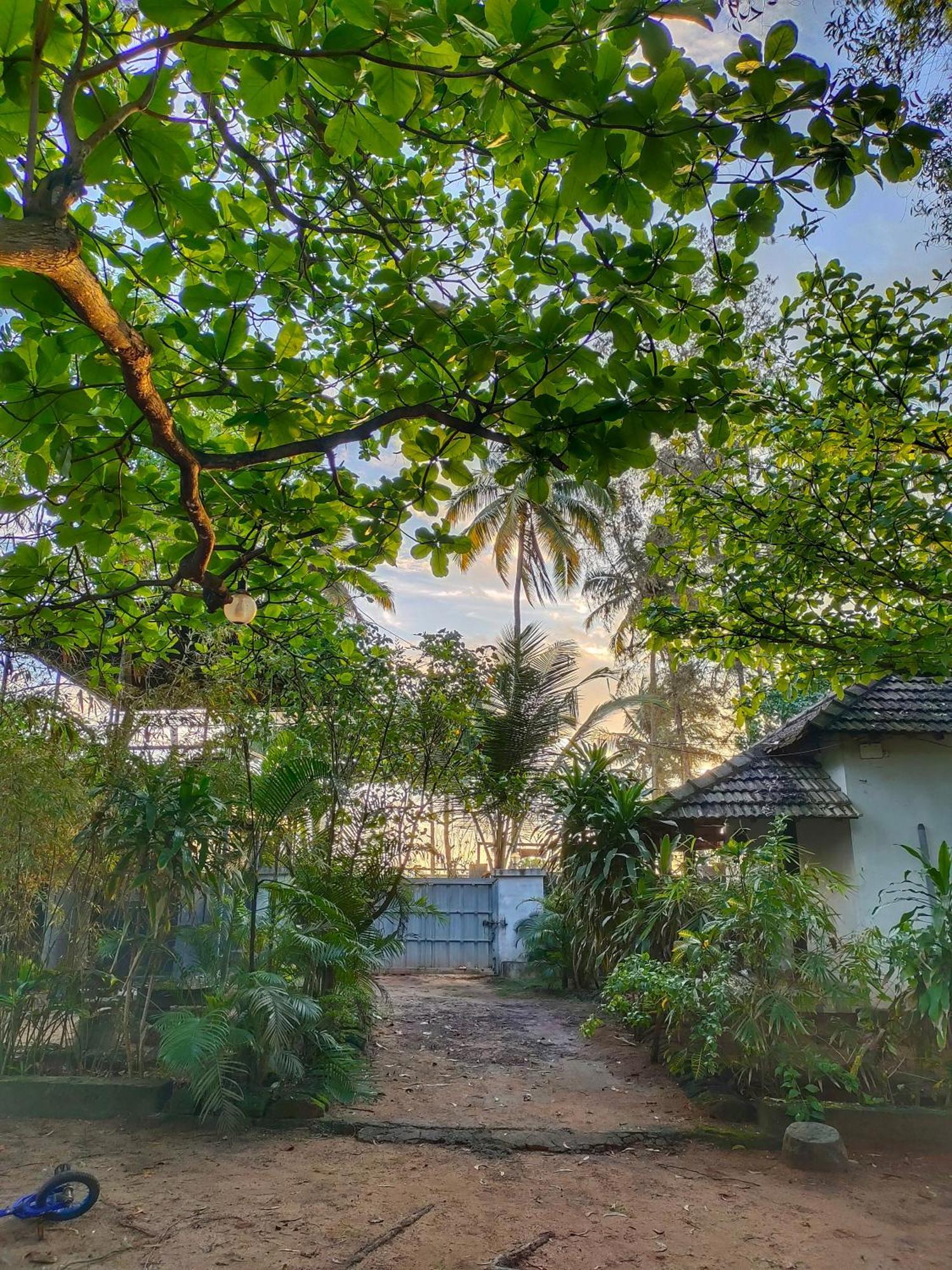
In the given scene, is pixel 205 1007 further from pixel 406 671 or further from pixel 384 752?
pixel 406 671

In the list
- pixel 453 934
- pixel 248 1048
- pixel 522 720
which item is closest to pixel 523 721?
pixel 522 720

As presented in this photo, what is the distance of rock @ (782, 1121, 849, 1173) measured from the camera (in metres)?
4.61

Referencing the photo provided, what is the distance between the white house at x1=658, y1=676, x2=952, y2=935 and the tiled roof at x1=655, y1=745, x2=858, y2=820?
0.01 metres

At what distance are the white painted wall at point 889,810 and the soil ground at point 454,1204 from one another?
3.84 m

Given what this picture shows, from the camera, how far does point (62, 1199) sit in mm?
3604

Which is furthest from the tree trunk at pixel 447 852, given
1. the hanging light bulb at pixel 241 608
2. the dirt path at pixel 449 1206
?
the hanging light bulb at pixel 241 608

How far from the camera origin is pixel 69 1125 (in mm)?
5004

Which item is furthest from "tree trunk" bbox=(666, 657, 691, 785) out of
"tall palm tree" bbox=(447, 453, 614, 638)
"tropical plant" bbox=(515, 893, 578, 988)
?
"tropical plant" bbox=(515, 893, 578, 988)

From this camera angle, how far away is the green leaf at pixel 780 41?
5.20 feet

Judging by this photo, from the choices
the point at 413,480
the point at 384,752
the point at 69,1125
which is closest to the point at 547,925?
the point at 384,752

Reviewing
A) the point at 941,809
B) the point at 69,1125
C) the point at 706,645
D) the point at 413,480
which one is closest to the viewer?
the point at 413,480

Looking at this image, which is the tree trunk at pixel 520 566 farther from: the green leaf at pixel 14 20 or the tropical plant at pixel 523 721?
the green leaf at pixel 14 20

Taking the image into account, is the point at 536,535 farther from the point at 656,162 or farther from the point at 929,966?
the point at 656,162

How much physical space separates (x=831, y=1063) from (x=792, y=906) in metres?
1.00
